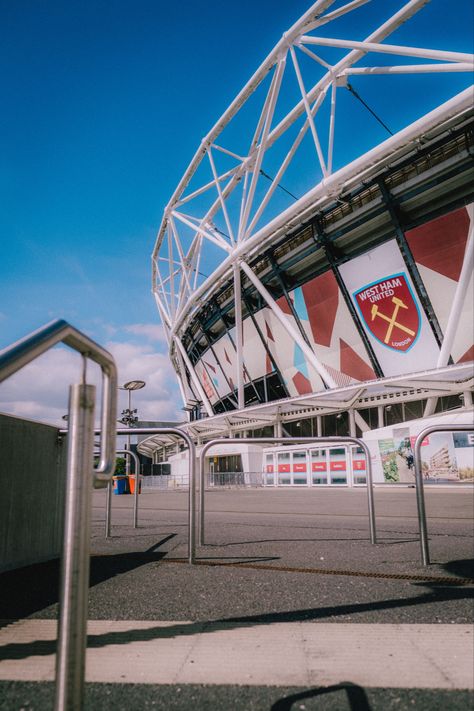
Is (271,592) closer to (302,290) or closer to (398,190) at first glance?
(398,190)

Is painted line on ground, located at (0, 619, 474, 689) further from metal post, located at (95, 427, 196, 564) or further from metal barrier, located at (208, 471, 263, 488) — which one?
metal barrier, located at (208, 471, 263, 488)

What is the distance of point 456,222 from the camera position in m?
19.0

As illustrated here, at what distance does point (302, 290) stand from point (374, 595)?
23248 millimetres

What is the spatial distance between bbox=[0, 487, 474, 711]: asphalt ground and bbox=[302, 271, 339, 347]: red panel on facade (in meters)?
17.9

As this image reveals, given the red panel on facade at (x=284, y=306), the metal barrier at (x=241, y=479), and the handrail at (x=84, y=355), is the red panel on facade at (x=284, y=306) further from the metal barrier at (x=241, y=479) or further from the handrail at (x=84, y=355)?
the handrail at (x=84, y=355)

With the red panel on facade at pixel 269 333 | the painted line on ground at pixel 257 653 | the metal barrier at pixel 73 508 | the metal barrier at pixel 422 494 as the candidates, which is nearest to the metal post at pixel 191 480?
the painted line on ground at pixel 257 653

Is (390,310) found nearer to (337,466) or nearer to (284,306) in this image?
(284,306)

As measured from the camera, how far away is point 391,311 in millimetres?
21781

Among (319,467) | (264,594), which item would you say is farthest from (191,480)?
(319,467)

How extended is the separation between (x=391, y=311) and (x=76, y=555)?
2195 centimetres

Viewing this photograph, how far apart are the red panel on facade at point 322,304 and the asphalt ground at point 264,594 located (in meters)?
17.9

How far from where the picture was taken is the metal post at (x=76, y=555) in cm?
133

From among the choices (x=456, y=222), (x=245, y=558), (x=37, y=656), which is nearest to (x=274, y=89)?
(x=456, y=222)

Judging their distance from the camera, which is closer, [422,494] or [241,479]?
[422,494]
